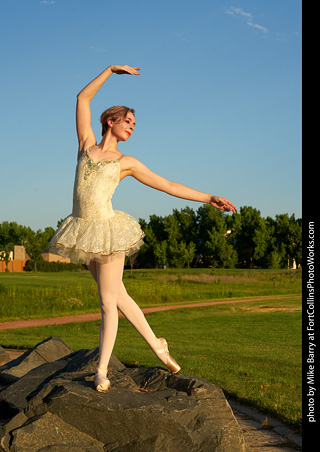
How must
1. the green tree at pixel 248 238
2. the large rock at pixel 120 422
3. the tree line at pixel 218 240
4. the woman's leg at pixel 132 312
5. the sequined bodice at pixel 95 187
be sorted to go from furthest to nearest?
the green tree at pixel 248 238 < the tree line at pixel 218 240 < the woman's leg at pixel 132 312 < the sequined bodice at pixel 95 187 < the large rock at pixel 120 422

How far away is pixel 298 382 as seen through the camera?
715 cm

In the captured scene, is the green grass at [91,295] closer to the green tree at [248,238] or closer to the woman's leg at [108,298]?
the woman's leg at [108,298]

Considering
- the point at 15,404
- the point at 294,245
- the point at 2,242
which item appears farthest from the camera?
the point at 2,242

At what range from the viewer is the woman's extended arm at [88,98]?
14.4 feet

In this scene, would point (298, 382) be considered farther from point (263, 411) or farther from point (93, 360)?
point (93, 360)

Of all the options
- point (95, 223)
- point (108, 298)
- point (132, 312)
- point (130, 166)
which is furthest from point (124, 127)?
point (132, 312)

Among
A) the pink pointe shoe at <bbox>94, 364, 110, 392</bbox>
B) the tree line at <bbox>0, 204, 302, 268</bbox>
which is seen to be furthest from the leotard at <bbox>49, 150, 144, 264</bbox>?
the tree line at <bbox>0, 204, 302, 268</bbox>

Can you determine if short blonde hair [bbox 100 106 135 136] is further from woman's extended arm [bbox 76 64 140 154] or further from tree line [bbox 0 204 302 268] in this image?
tree line [bbox 0 204 302 268]

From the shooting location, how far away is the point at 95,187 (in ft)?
14.1

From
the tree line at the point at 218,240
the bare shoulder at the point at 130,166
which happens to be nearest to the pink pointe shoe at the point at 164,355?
the bare shoulder at the point at 130,166

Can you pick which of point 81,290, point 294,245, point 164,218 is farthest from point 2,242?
point 81,290

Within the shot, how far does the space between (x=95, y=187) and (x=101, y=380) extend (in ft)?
5.29

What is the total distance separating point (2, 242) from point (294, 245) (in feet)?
149

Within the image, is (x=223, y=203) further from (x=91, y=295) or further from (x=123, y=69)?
(x=91, y=295)
